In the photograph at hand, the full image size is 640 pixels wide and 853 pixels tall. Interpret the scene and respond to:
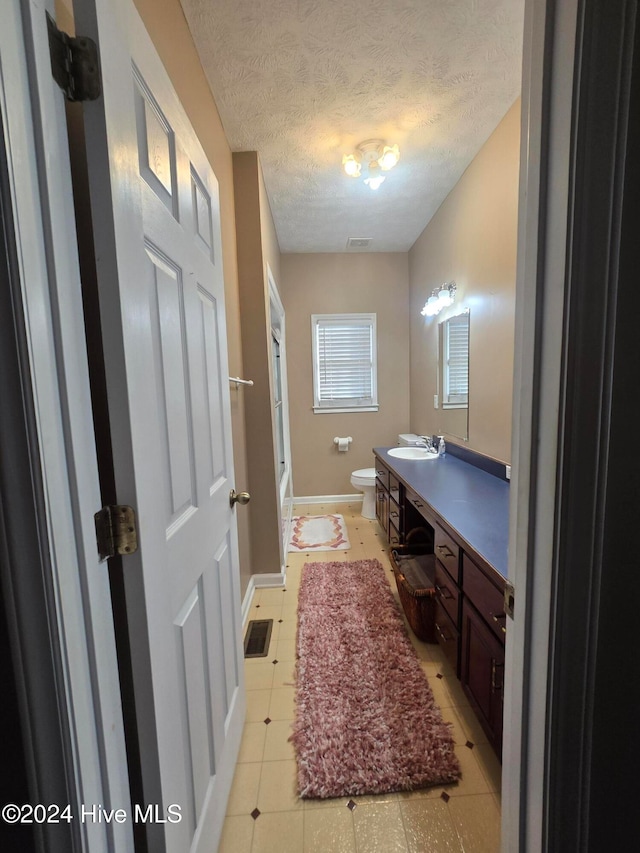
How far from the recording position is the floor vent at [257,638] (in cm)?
178

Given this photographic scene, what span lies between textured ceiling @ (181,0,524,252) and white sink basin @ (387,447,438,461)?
78.6 inches

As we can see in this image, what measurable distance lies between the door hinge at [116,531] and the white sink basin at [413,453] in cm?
238

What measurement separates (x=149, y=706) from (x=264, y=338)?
192cm

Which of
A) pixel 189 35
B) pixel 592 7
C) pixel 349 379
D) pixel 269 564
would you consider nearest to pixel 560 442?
pixel 592 7

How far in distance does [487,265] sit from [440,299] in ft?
2.04

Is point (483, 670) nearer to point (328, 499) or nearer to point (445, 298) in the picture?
point (445, 298)

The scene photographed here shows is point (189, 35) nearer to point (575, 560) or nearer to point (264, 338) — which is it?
point (264, 338)

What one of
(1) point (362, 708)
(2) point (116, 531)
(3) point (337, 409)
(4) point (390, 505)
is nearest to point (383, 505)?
(4) point (390, 505)

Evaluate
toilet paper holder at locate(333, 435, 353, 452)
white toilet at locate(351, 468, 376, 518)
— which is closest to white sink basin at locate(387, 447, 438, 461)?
white toilet at locate(351, 468, 376, 518)

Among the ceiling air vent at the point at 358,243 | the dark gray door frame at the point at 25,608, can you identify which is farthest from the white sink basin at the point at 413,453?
the dark gray door frame at the point at 25,608

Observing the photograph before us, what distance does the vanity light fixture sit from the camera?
8.64 feet

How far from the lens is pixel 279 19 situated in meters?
1.32

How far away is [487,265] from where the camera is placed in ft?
7.00

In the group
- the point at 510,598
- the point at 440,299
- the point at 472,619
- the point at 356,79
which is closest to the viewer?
the point at 510,598
